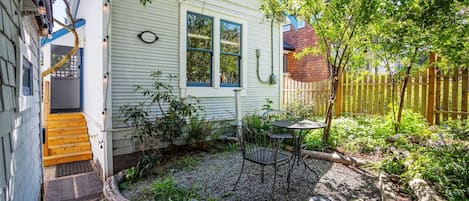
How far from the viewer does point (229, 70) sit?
617cm

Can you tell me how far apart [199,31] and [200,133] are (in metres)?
2.24

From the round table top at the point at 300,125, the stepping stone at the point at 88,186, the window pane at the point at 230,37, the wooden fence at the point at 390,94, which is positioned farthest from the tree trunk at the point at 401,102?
the stepping stone at the point at 88,186

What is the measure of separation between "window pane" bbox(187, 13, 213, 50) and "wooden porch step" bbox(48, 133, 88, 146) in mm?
3609

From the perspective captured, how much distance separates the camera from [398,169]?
10.5 feet

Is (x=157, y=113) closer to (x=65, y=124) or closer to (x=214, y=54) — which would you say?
(x=214, y=54)

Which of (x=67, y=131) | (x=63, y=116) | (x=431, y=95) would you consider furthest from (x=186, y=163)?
(x=431, y=95)

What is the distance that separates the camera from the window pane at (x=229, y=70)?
6043mm

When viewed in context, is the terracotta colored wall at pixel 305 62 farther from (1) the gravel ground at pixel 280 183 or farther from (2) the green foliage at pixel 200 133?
(1) the gravel ground at pixel 280 183

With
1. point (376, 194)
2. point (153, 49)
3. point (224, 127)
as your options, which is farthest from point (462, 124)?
point (153, 49)

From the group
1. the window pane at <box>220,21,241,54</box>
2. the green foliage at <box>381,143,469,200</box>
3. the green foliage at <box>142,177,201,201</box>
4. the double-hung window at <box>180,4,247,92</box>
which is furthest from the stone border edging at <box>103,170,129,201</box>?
the window pane at <box>220,21,241,54</box>

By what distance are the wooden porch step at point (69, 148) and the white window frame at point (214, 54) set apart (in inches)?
115

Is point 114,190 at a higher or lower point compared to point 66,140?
lower

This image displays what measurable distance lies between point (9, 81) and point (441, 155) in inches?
164

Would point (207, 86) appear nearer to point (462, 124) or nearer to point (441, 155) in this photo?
point (441, 155)
